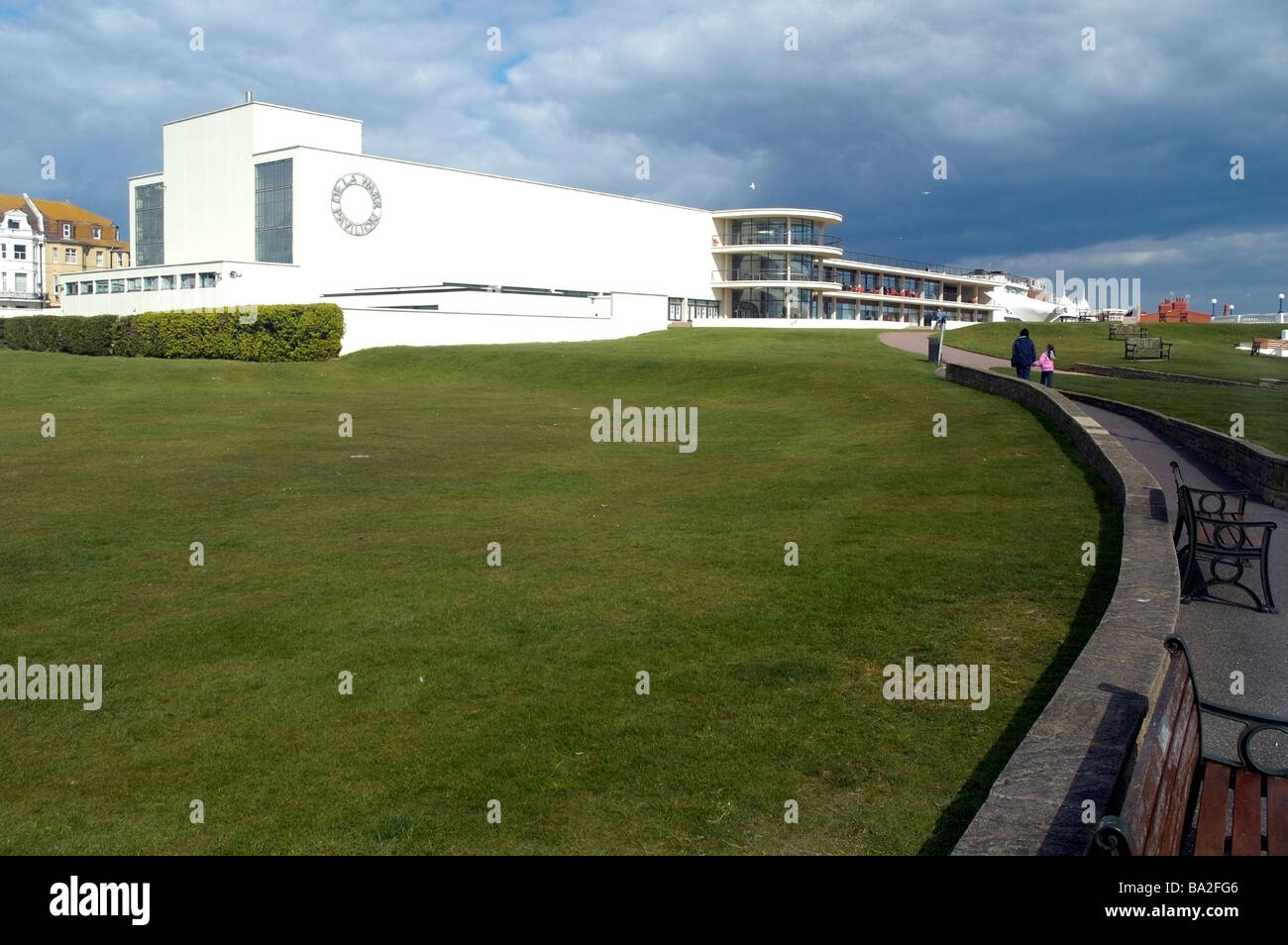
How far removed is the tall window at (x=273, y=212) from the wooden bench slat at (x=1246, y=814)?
2408 inches

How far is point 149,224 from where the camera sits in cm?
7312

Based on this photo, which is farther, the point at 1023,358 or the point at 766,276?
the point at 766,276

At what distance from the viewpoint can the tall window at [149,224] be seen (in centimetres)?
7219

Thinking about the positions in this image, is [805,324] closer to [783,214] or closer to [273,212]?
[783,214]

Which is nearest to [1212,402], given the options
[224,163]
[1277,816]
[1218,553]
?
[1218,553]

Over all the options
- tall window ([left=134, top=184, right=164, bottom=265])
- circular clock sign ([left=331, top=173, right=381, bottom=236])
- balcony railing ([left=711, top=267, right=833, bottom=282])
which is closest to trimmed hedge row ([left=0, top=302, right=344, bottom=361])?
circular clock sign ([left=331, top=173, right=381, bottom=236])

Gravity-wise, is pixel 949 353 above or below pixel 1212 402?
above

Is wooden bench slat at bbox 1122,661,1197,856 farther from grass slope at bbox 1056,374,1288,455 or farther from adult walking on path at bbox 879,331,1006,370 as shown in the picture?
adult walking on path at bbox 879,331,1006,370

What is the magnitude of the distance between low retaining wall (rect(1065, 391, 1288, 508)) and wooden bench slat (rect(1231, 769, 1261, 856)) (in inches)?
359

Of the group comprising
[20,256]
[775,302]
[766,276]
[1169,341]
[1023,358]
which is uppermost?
[20,256]

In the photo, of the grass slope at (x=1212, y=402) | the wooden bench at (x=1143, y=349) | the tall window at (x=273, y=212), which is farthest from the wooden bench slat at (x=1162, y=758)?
the tall window at (x=273, y=212)

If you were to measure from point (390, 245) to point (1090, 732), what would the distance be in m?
63.4

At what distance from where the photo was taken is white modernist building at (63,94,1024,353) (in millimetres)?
54906

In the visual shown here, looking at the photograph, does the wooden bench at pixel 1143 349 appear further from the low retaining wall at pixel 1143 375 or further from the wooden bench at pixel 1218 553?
the wooden bench at pixel 1218 553
